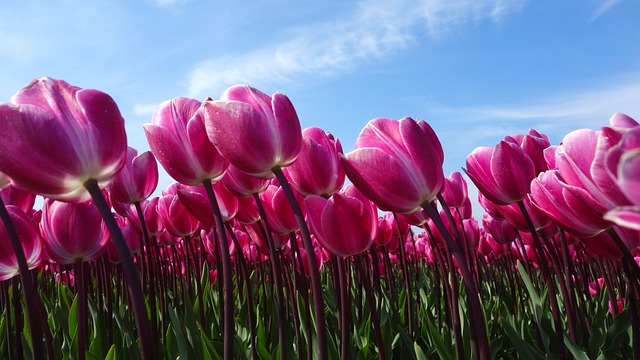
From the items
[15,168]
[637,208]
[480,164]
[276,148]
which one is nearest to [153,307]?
[276,148]

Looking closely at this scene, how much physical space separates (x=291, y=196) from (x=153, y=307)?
1070 mm

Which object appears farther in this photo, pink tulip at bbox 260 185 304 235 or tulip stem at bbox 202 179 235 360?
pink tulip at bbox 260 185 304 235

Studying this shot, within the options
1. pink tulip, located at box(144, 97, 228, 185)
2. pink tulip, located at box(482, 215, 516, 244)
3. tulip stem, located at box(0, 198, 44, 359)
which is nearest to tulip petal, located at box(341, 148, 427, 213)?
pink tulip, located at box(144, 97, 228, 185)

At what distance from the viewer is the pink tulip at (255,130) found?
4.27ft

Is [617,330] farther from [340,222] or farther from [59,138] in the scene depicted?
[59,138]

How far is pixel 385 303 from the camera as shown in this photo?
2.96 meters

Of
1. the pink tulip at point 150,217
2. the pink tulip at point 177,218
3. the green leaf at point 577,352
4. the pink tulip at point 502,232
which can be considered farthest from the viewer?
the pink tulip at point 502,232

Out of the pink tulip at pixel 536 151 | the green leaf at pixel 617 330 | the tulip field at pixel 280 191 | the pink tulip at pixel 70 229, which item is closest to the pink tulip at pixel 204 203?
the tulip field at pixel 280 191

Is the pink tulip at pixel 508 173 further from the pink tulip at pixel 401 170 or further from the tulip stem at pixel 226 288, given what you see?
the tulip stem at pixel 226 288

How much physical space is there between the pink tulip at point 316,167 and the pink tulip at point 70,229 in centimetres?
72

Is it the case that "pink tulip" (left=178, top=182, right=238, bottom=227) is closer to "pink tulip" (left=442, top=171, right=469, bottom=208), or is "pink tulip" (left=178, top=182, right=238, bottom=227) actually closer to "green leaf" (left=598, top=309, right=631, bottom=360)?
"pink tulip" (left=442, top=171, right=469, bottom=208)

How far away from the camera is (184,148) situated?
1.50 meters

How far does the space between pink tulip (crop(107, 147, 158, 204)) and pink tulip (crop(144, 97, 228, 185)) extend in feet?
2.36

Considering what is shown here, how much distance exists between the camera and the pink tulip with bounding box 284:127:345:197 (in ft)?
5.41
